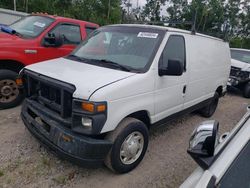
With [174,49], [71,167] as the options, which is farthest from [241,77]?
[71,167]

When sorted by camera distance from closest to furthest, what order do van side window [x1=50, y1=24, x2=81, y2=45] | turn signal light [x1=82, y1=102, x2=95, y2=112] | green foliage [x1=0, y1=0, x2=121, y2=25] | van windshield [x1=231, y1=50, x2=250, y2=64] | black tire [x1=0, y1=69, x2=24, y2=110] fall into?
turn signal light [x1=82, y1=102, x2=95, y2=112], black tire [x1=0, y1=69, x2=24, y2=110], van side window [x1=50, y1=24, x2=81, y2=45], van windshield [x1=231, y1=50, x2=250, y2=64], green foliage [x1=0, y1=0, x2=121, y2=25]

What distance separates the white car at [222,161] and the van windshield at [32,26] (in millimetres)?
4542

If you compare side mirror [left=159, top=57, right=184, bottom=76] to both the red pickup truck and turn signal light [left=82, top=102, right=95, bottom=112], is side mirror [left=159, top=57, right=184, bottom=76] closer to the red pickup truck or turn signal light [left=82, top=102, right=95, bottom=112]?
turn signal light [left=82, top=102, right=95, bottom=112]

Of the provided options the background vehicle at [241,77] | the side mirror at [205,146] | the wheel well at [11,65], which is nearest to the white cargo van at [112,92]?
the side mirror at [205,146]

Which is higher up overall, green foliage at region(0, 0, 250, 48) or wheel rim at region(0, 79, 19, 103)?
green foliage at region(0, 0, 250, 48)

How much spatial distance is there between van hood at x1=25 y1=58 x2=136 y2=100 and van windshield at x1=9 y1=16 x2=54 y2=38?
6.29ft

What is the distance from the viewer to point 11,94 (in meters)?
4.68

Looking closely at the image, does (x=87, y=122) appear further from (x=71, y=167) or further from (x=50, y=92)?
(x=71, y=167)

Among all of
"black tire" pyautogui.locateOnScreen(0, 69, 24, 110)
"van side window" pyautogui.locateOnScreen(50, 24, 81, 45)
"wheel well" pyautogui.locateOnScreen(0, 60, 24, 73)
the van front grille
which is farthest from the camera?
"van side window" pyautogui.locateOnScreen(50, 24, 81, 45)

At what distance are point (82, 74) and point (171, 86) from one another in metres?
1.49

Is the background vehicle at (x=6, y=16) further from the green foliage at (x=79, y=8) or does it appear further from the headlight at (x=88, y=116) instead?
the headlight at (x=88, y=116)

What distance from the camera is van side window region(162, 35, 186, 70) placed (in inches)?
138

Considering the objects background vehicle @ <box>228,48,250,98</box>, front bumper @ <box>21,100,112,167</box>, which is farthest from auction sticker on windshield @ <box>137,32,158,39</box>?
background vehicle @ <box>228,48,250,98</box>

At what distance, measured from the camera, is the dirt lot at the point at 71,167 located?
2.92 m
